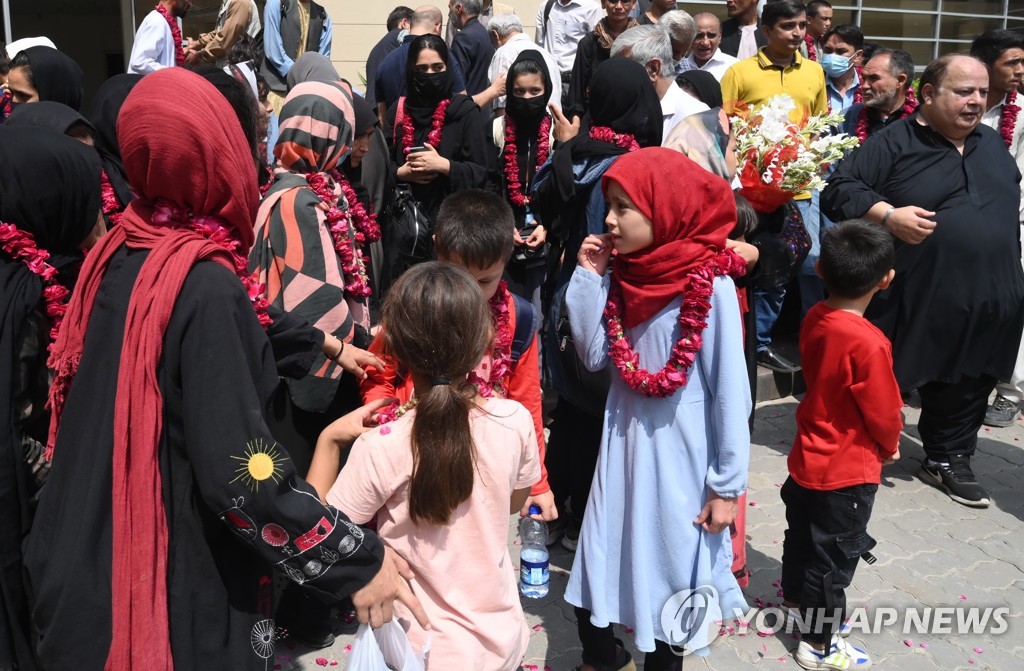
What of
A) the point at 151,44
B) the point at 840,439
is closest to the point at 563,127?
the point at 840,439

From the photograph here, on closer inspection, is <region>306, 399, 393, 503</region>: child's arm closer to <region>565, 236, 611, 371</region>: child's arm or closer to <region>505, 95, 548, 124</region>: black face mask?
<region>565, 236, 611, 371</region>: child's arm

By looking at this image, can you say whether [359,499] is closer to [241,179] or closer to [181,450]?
[181,450]

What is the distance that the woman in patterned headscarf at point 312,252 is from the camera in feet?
10.8

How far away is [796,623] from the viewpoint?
3.71 metres

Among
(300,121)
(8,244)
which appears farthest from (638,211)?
(8,244)

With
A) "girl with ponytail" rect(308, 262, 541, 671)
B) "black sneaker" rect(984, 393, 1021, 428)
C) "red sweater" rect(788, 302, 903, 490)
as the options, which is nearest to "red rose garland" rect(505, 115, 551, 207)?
"red sweater" rect(788, 302, 903, 490)

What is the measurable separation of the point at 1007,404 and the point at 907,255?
2.01 metres

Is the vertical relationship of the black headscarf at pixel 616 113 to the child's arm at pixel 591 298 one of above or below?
above

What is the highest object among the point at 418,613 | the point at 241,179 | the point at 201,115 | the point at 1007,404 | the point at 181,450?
the point at 201,115

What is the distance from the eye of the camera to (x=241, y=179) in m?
2.17

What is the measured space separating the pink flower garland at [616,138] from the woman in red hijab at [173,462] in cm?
224

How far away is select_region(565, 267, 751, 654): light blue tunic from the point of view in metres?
2.85

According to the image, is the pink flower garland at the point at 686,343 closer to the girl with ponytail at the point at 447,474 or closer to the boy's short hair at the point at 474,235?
the boy's short hair at the point at 474,235

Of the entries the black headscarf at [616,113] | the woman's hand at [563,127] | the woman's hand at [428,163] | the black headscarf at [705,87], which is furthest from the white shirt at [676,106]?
the woman's hand at [428,163]
